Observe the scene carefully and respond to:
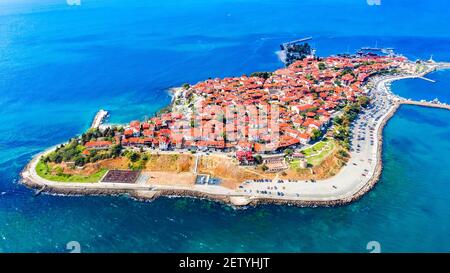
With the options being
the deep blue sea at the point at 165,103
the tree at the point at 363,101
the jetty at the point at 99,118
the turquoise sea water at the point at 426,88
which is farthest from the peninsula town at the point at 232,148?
the turquoise sea water at the point at 426,88

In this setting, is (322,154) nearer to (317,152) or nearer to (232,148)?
(317,152)

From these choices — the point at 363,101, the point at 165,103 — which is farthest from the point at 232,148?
the point at 363,101

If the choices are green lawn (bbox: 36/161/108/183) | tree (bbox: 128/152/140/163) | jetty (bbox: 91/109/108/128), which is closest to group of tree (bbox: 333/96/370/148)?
tree (bbox: 128/152/140/163)

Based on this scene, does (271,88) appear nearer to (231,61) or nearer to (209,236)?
(231,61)

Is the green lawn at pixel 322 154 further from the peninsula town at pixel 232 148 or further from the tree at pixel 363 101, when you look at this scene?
the tree at pixel 363 101

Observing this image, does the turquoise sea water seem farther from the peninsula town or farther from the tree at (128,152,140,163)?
the tree at (128,152,140,163)
